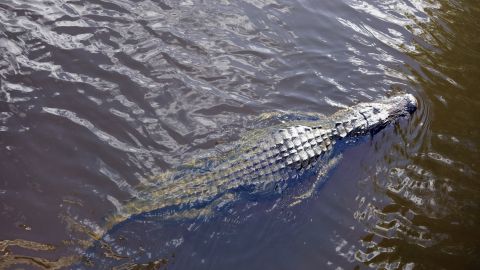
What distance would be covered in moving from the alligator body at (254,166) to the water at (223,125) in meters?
0.19

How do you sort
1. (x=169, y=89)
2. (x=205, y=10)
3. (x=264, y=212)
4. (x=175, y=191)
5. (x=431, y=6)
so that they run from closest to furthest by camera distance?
(x=175, y=191) → (x=264, y=212) → (x=169, y=89) → (x=205, y=10) → (x=431, y=6)

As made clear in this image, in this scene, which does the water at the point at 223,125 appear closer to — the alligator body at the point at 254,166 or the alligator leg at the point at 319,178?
the alligator leg at the point at 319,178

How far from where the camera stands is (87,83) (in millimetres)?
5133

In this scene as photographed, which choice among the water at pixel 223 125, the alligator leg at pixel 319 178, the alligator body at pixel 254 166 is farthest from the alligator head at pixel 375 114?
the alligator leg at pixel 319 178

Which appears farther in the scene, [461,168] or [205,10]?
[205,10]

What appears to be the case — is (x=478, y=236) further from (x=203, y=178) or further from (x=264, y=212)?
(x=203, y=178)

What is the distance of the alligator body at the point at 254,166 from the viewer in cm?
419

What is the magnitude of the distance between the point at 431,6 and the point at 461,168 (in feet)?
12.4

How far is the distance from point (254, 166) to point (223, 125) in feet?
3.07

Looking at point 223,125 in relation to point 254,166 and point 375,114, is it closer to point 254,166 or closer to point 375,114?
point 254,166

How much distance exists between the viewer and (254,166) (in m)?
4.42

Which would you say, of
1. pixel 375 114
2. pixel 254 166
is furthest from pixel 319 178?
pixel 375 114

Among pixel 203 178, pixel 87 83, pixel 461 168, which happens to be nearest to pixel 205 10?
pixel 87 83

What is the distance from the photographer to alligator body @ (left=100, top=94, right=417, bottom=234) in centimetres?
419
